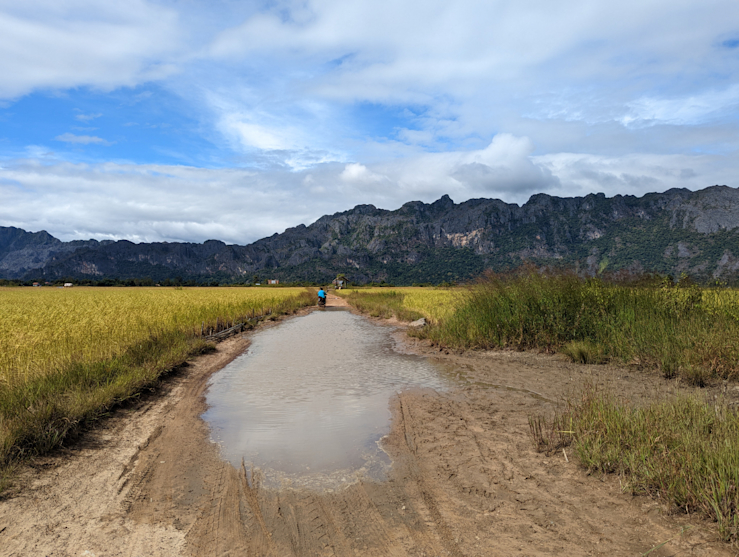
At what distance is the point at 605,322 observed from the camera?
1152 cm

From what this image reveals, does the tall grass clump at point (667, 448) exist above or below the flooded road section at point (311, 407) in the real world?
above

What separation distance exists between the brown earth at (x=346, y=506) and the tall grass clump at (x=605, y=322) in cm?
487

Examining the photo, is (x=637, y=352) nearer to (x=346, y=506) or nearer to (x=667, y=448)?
(x=667, y=448)

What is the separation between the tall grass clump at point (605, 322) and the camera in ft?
28.1

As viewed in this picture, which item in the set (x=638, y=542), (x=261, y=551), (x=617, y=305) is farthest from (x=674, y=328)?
(x=261, y=551)

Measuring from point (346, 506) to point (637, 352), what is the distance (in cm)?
877

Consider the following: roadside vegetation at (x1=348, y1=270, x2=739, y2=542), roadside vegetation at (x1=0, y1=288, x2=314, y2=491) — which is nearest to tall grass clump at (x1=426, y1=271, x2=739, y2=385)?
roadside vegetation at (x1=348, y1=270, x2=739, y2=542)

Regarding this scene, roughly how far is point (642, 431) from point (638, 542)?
63.8 inches

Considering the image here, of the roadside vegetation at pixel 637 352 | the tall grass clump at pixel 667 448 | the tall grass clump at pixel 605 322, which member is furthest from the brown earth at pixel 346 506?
the tall grass clump at pixel 605 322

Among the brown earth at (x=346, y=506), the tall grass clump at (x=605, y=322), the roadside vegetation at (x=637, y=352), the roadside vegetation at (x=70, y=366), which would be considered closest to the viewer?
the brown earth at (x=346, y=506)

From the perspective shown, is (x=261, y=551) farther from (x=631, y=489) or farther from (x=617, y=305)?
(x=617, y=305)

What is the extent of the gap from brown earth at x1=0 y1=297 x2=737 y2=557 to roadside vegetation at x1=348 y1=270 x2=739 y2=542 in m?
0.30

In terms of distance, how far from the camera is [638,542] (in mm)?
3369

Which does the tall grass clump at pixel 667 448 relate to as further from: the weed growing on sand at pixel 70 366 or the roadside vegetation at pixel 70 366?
the weed growing on sand at pixel 70 366
